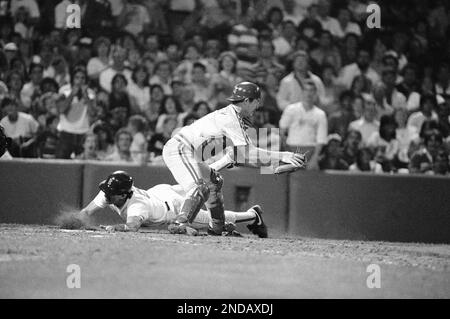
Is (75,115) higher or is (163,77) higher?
Answer: (163,77)

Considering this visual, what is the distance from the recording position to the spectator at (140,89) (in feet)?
45.0

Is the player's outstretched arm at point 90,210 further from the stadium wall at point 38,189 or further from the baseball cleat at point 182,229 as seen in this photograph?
the stadium wall at point 38,189

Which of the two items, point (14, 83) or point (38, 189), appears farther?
point (14, 83)

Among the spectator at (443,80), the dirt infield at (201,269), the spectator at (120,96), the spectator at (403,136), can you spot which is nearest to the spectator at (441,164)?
the spectator at (403,136)

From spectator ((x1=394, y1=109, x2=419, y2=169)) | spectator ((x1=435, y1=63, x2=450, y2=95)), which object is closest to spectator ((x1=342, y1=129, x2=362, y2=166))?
spectator ((x1=394, y1=109, x2=419, y2=169))

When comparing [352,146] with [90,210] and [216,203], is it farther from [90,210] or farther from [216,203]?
[90,210]

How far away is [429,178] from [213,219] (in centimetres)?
328

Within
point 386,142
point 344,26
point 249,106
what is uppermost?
point 344,26

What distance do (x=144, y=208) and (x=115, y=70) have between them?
4606 mm

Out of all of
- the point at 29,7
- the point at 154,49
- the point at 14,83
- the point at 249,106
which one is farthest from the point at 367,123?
the point at 29,7

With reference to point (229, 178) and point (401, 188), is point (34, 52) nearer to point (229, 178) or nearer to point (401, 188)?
point (229, 178)

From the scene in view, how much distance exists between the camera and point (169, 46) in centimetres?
1476

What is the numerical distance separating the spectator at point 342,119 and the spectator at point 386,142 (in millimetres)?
448

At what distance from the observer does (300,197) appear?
38.7 feet
